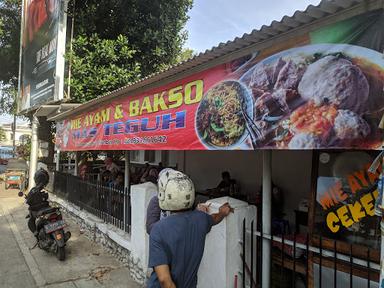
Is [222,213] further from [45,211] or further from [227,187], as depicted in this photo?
[227,187]

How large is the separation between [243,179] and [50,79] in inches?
311

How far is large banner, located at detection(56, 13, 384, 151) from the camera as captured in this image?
2660mm

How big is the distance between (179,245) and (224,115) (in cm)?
199

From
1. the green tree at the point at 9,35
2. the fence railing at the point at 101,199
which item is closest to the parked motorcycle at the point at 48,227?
the fence railing at the point at 101,199

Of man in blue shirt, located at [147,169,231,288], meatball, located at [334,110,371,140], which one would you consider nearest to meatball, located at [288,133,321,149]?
meatball, located at [334,110,371,140]

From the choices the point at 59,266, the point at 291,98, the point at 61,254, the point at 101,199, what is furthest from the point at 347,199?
the point at 101,199

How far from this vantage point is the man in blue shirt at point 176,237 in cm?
230

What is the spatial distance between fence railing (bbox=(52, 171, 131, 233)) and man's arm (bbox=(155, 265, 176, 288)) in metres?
4.32

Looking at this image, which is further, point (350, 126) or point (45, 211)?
point (45, 211)

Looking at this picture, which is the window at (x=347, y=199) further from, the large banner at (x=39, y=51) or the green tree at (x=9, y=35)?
the green tree at (x=9, y=35)

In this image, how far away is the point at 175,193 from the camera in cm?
246

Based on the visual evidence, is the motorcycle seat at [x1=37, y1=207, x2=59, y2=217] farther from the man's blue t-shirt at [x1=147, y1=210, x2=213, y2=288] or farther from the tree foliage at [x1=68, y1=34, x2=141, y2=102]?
the tree foliage at [x1=68, y1=34, x2=141, y2=102]

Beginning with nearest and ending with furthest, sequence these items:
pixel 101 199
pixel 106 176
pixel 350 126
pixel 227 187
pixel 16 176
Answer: pixel 350 126, pixel 101 199, pixel 227 187, pixel 106 176, pixel 16 176

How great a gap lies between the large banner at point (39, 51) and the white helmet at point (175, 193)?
10.2 m
